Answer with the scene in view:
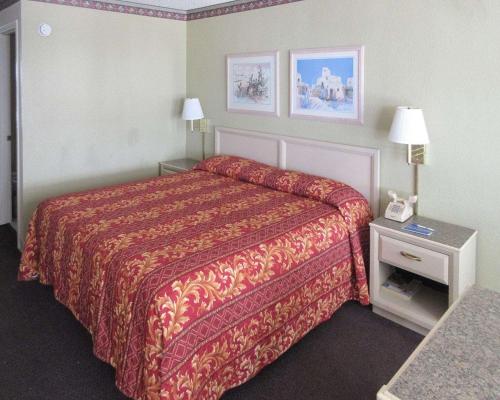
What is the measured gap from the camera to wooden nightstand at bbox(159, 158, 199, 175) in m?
4.08

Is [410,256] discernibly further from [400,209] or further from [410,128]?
[410,128]

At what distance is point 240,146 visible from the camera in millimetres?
3898

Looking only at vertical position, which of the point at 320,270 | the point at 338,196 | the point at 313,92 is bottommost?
the point at 320,270

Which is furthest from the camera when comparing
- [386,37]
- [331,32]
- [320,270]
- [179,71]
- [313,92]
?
[179,71]

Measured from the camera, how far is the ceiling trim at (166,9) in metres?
3.47

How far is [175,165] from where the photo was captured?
A: 13.7 feet

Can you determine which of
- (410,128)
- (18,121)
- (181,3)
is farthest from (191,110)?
(410,128)

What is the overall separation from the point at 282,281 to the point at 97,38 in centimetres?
299

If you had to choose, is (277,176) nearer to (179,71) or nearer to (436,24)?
(436,24)

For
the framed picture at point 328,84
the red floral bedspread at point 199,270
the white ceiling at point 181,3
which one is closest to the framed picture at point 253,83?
the framed picture at point 328,84

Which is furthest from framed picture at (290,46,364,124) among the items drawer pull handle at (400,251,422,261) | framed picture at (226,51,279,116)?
drawer pull handle at (400,251,422,261)

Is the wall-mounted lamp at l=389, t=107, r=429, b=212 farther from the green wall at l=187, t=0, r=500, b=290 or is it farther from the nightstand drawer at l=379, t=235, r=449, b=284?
the nightstand drawer at l=379, t=235, r=449, b=284

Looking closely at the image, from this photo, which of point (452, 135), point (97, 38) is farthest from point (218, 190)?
point (97, 38)

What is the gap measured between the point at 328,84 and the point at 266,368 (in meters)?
2.10
